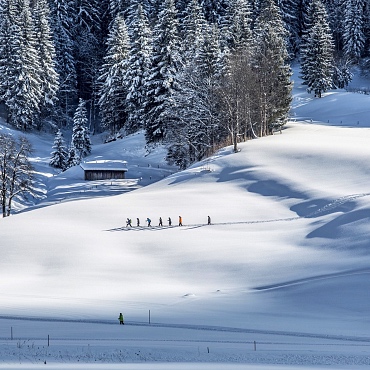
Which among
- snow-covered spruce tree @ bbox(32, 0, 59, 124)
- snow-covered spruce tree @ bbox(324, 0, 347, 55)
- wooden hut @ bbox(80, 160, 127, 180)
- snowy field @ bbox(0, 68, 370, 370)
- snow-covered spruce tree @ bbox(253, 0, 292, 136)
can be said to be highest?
snow-covered spruce tree @ bbox(324, 0, 347, 55)

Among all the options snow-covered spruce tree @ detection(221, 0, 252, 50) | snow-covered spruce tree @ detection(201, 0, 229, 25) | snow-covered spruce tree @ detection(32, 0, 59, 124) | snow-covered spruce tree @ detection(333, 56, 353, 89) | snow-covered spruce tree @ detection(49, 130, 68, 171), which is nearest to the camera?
snow-covered spruce tree @ detection(49, 130, 68, 171)

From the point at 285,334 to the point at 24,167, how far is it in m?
37.9

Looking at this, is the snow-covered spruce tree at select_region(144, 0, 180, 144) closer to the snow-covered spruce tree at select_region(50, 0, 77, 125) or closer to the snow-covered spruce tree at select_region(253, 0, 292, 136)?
the snow-covered spruce tree at select_region(253, 0, 292, 136)

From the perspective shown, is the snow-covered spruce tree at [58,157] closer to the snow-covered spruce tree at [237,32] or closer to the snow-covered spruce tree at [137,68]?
the snow-covered spruce tree at [137,68]

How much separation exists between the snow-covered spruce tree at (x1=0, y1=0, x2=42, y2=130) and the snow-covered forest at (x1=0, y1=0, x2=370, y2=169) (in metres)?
0.14

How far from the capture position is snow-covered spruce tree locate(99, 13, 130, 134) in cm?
7675

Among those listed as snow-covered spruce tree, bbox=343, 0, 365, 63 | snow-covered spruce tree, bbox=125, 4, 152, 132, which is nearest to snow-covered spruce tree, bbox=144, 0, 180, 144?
snow-covered spruce tree, bbox=125, 4, 152, 132

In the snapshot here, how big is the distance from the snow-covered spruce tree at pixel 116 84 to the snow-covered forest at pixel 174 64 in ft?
0.46

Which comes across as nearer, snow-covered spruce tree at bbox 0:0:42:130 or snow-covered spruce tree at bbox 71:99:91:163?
snow-covered spruce tree at bbox 71:99:91:163

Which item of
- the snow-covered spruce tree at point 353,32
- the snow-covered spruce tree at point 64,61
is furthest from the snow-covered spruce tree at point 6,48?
the snow-covered spruce tree at point 353,32

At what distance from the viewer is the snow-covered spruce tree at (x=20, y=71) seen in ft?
250

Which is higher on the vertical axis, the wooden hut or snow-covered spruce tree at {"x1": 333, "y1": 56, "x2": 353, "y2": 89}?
snow-covered spruce tree at {"x1": 333, "y1": 56, "x2": 353, "y2": 89}

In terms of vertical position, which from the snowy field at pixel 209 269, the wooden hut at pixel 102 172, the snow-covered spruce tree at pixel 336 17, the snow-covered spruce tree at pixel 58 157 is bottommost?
the snowy field at pixel 209 269

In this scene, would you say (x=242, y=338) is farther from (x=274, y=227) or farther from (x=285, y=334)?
(x=274, y=227)
